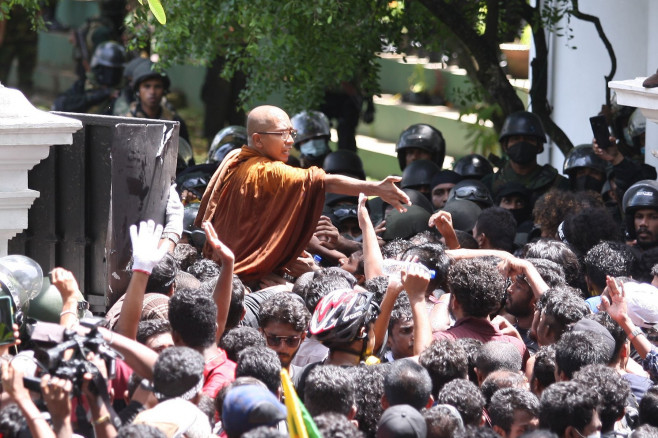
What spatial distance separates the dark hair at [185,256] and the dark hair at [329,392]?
9.11ft

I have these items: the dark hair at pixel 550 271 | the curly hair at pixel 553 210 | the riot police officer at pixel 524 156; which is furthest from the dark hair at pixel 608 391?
the riot police officer at pixel 524 156

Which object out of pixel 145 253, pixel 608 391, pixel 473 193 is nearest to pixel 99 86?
pixel 473 193

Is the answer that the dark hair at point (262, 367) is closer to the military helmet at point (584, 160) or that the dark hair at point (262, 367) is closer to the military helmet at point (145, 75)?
the military helmet at point (584, 160)

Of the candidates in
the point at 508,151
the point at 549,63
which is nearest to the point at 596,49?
the point at 549,63

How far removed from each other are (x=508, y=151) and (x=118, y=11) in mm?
10057

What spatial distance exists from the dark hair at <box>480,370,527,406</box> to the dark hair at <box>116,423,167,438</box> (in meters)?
1.65

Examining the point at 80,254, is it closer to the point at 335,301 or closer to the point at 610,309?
the point at 335,301

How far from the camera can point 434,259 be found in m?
6.91

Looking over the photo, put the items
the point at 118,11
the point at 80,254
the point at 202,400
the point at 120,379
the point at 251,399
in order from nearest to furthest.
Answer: the point at 251,399 < the point at 202,400 < the point at 120,379 < the point at 80,254 < the point at 118,11

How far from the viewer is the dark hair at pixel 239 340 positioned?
577 cm

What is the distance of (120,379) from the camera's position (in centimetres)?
534

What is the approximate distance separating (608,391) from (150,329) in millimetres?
2017

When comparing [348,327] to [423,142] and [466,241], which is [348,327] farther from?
[423,142]


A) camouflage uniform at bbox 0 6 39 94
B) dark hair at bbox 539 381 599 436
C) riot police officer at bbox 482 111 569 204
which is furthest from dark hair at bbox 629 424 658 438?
camouflage uniform at bbox 0 6 39 94
